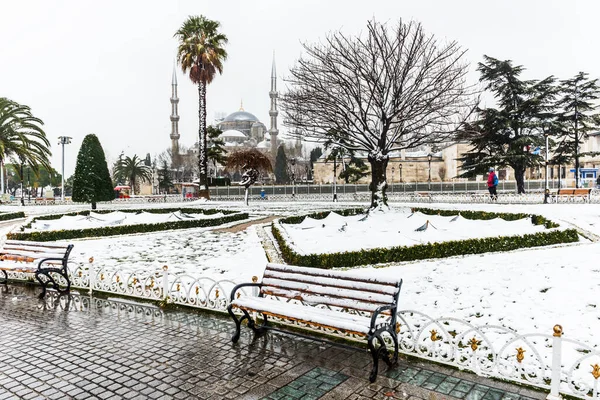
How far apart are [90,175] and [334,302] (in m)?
23.7

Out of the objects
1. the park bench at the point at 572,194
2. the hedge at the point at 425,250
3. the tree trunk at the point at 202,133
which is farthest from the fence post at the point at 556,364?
the tree trunk at the point at 202,133

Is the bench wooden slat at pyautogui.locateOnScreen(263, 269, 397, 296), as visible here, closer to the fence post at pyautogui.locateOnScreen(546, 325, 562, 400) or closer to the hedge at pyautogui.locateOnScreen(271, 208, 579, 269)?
the fence post at pyautogui.locateOnScreen(546, 325, 562, 400)

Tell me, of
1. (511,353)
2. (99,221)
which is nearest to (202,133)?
(99,221)

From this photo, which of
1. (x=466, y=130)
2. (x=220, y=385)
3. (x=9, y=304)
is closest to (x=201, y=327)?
(x=220, y=385)

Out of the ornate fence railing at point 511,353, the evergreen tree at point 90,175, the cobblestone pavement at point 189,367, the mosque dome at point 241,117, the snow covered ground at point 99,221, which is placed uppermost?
the mosque dome at point 241,117

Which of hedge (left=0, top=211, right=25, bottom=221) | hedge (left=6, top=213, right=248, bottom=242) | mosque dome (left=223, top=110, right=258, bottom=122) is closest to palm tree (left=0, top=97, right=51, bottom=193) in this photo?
hedge (left=0, top=211, right=25, bottom=221)

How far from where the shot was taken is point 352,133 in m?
→ 18.3

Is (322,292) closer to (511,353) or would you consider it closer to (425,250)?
(511,353)

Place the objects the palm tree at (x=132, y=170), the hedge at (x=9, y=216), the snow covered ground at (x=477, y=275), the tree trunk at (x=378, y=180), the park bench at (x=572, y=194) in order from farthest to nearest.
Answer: the palm tree at (x=132, y=170)
the park bench at (x=572, y=194)
the hedge at (x=9, y=216)
the tree trunk at (x=378, y=180)
the snow covered ground at (x=477, y=275)

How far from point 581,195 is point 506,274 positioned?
71.1 feet

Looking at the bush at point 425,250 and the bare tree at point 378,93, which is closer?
the bush at point 425,250

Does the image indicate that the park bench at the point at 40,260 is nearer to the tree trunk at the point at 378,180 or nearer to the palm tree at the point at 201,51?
the tree trunk at the point at 378,180

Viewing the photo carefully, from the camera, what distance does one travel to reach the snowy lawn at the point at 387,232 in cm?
1142

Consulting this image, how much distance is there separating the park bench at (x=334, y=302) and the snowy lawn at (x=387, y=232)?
4276mm
